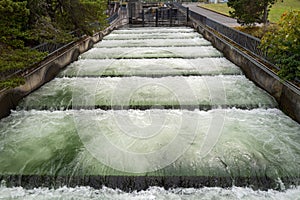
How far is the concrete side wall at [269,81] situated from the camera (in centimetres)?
654

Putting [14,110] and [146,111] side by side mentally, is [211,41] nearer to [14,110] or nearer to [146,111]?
[146,111]

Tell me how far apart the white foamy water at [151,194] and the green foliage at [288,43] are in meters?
3.34

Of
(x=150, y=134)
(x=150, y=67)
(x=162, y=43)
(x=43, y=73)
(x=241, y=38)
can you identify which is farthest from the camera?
(x=162, y=43)

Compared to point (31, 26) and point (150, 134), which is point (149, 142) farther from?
point (31, 26)

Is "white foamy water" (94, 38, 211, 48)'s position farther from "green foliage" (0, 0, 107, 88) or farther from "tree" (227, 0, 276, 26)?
"tree" (227, 0, 276, 26)

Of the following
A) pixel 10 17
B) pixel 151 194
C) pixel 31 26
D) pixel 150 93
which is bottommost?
pixel 151 194

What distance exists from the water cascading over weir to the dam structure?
0.02 meters

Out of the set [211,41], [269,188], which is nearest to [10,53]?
Result: [269,188]

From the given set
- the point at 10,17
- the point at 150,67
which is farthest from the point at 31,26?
the point at 150,67

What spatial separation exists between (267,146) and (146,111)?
3.20m

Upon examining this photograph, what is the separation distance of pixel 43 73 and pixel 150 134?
5153 millimetres

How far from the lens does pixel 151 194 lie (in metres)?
4.41

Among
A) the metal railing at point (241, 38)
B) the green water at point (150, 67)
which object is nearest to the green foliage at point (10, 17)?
the green water at point (150, 67)

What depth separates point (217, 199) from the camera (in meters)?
4.27
